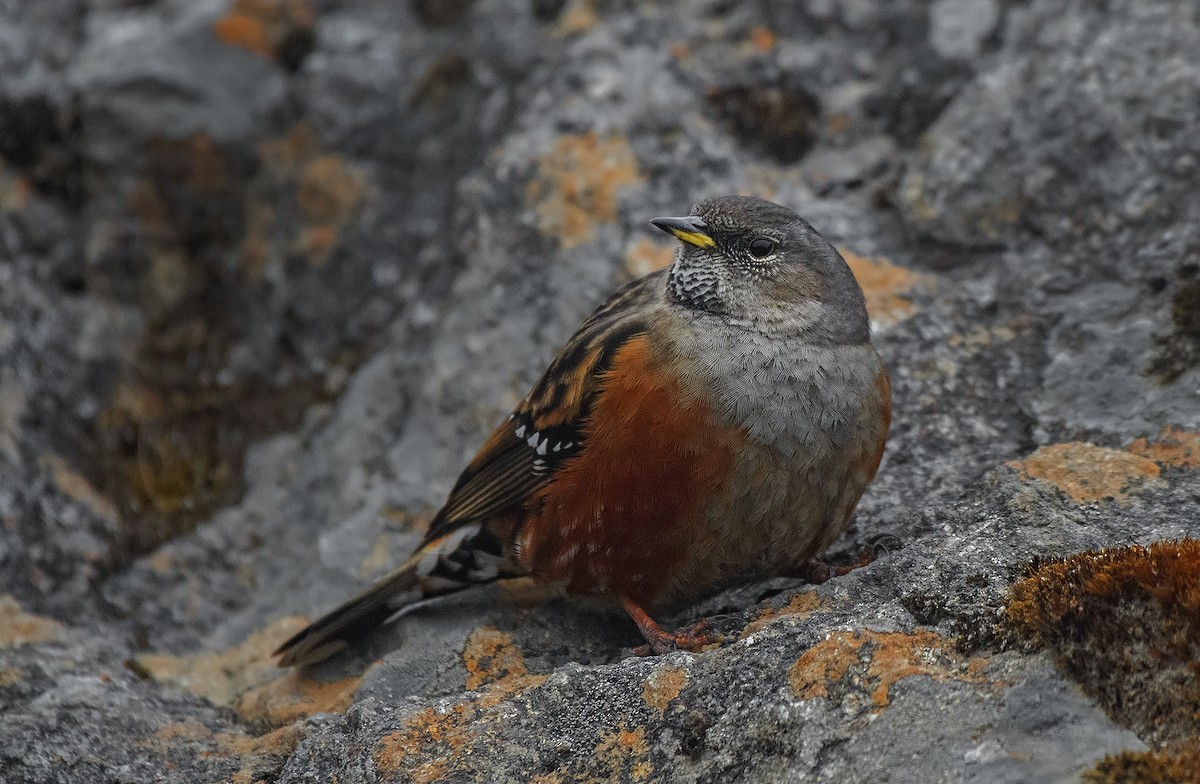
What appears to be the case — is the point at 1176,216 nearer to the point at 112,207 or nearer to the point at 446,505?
the point at 446,505

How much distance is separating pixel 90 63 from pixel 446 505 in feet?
12.7

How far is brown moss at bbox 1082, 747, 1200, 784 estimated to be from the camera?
2.74m

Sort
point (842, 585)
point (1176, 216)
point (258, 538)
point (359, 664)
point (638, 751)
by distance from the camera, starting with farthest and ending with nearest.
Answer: point (258, 538)
point (1176, 216)
point (359, 664)
point (842, 585)
point (638, 751)

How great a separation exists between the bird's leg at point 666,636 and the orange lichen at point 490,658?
0.46 metres

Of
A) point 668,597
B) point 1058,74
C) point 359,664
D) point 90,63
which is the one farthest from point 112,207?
point 1058,74

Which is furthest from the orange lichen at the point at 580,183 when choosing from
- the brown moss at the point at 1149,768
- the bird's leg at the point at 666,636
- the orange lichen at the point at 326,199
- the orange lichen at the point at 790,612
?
the brown moss at the point at 1149,768

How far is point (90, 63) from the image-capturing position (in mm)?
7082

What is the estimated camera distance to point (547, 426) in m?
4.92

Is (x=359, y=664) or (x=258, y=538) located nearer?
(x=359, y=664)

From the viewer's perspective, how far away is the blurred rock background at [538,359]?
3.45 meters

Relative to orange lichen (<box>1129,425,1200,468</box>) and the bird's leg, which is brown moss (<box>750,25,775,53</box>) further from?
the bird's leg

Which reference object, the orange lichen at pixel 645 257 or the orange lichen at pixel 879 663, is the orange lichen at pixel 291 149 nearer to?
the orange lichen at pixel 645 257

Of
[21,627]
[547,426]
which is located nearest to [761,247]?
[547,426]

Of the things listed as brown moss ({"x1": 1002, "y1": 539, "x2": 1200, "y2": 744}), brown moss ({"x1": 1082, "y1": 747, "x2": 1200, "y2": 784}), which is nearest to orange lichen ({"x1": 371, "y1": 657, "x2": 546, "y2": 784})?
brown moss ({"x1": 1002, "y1": 539, "x2": 1200, "y2": 744})
